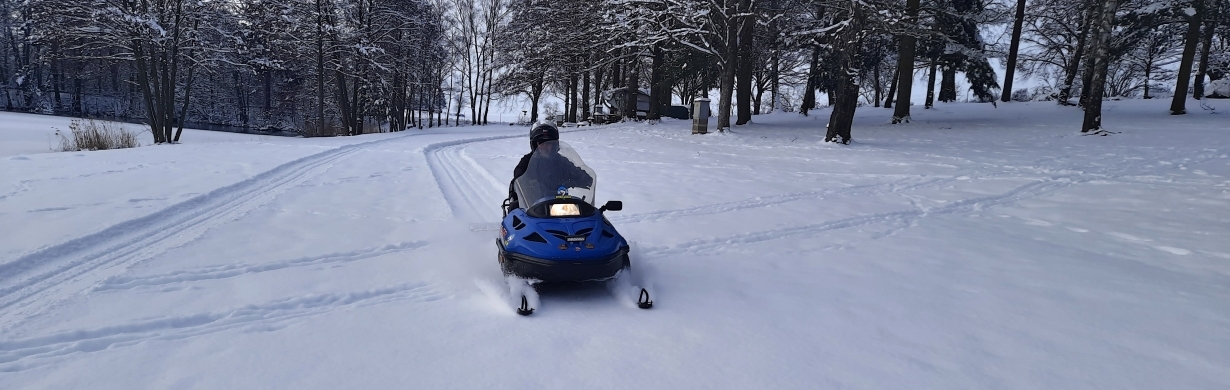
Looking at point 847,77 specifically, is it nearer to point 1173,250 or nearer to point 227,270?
point 1173,250

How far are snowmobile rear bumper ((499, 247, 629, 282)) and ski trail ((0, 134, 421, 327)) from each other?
Answer: 2957 mm

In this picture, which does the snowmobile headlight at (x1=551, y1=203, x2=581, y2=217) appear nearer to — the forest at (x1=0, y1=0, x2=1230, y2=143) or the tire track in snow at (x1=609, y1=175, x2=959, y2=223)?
the tire track in snow at (x1=609, y1=175, x2=959, y2=223)

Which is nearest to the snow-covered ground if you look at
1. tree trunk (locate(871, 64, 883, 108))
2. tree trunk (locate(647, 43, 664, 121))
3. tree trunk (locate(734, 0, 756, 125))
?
tree trunk (locate(734, 0, 756, 125))

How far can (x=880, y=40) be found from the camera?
2089 centimetres

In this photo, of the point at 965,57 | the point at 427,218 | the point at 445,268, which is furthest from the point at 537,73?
the point at 445,268

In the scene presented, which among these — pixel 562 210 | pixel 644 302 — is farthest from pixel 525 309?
pixel 644 302

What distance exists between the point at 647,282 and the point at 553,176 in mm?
1127

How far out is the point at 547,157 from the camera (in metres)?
4.66

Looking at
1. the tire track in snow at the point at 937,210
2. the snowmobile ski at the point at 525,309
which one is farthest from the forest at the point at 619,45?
the snowmobile ski at the point at 525,309

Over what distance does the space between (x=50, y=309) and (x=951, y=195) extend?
10.4 m

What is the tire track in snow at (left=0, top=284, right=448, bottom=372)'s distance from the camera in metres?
2.99

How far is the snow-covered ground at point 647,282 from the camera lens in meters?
3.04

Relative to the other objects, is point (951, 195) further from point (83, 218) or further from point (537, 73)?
point (537, 73)

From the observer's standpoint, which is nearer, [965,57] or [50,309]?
[50,309]
